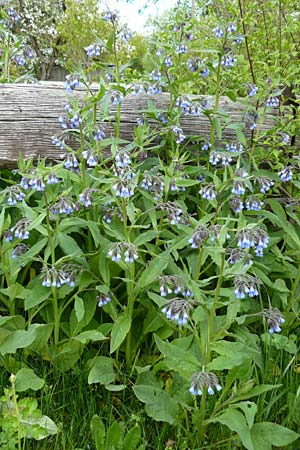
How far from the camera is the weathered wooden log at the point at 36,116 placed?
339 cm

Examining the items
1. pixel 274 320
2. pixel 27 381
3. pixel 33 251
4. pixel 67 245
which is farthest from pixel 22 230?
pixel 274 320

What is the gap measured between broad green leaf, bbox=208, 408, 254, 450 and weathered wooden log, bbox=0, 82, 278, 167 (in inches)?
74.5

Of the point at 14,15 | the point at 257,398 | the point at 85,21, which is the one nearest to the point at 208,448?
the point at 257,398

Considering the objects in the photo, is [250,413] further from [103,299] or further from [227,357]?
[103,299]

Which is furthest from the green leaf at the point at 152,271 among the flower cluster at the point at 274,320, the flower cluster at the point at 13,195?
the flower cluster at the point at 13,195

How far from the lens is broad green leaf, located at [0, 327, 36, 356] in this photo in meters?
2.24

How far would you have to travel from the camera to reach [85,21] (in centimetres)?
1761

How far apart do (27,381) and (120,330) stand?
440 millimetres

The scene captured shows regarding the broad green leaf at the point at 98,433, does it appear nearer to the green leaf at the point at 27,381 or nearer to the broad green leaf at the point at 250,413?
the green leaf at the point at 27,381

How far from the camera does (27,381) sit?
2.20m

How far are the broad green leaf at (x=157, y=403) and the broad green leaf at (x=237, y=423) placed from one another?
20cm

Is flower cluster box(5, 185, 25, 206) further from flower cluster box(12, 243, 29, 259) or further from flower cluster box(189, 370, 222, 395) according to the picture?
flower cluster box(189, 370, 222, 395)

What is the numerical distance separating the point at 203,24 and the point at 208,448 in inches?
108

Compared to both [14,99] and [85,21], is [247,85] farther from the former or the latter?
[85,21]
